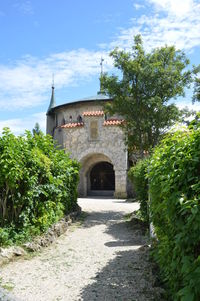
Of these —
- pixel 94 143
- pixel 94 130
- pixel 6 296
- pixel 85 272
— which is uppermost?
pixel 94 130

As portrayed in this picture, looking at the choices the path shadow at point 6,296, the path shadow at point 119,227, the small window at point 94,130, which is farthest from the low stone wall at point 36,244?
the small window at point 94,130

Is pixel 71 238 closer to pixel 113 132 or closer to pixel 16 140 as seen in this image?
pixel 16 140

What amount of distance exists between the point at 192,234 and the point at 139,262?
3.67 metres

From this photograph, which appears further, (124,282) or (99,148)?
(99,148)

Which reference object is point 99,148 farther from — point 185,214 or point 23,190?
point 185,214

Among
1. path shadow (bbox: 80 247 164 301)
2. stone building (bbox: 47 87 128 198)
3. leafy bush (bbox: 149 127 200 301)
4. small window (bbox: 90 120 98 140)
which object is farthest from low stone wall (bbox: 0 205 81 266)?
small window (bbox: 90 120 98 140)

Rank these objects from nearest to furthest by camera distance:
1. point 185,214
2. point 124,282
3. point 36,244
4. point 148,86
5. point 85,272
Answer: point 185,214 → point 124,282 → point 85,272 → point 36,244 → point 148,86

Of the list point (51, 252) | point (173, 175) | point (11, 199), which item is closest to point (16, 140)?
point (11, 199)

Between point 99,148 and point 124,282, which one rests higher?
point 99,148

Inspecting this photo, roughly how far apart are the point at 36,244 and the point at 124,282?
2556 millimetres

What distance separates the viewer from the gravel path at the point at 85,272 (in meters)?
4.01

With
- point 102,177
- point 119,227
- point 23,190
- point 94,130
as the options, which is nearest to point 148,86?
point 119,227

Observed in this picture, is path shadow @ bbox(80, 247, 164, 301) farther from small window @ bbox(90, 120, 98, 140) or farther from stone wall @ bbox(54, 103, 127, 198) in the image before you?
small window @ bbox(90, 120, 98, 140)

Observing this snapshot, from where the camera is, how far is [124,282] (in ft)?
14.7
